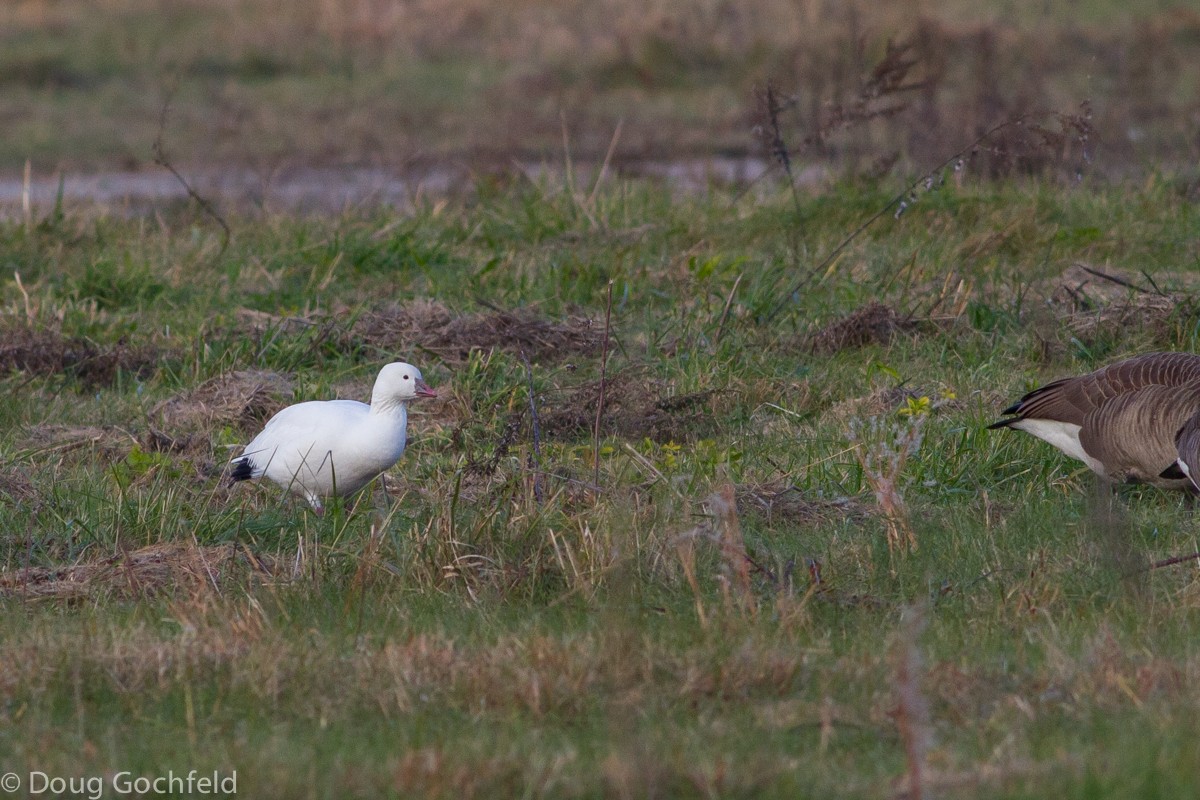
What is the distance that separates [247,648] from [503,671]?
70 cm

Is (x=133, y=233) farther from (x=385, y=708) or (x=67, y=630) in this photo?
(x=385, y=708)

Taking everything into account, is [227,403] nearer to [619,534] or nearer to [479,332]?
[479,332]

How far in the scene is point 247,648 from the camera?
3.87 metres

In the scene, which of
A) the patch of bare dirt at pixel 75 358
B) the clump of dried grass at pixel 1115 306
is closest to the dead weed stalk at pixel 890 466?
the clump of dried grass at pixel 1115 306

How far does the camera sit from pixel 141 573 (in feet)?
15.0

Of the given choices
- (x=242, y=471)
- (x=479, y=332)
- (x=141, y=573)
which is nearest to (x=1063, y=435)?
(x=479, y=332)

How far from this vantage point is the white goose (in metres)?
5.25

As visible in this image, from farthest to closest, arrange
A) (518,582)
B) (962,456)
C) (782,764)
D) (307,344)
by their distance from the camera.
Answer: (307,344) < (962,456) < (518,582) < (782,764)

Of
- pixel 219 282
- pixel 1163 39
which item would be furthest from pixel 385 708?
pixel 1163 39

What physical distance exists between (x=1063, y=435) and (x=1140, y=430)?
1.16ft

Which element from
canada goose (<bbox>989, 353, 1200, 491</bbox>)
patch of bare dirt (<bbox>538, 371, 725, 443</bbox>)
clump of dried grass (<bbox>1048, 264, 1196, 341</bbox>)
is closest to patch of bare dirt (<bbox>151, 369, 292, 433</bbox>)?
patch of bare dirt (<bbox>538, 371, 725, 443</bbox>)

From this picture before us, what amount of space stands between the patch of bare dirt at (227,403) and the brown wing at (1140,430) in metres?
3.42

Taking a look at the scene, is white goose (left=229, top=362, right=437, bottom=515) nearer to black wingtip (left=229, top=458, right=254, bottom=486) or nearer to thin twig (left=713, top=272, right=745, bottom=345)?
black wingtip (left=229, top=458, right=254, bottom=486)

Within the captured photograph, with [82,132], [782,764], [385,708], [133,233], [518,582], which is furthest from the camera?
[82,132]
